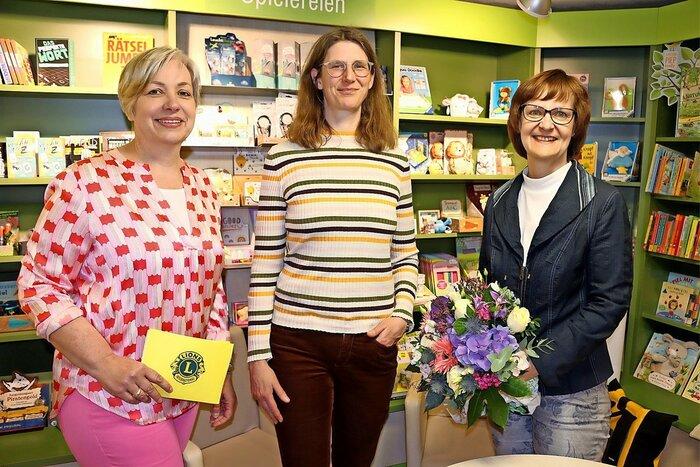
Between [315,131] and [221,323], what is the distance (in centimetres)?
64

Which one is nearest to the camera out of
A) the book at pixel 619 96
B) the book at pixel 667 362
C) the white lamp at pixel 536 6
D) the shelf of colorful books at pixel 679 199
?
the white lamp at pixel 536 6

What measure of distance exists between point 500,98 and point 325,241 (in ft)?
8.81

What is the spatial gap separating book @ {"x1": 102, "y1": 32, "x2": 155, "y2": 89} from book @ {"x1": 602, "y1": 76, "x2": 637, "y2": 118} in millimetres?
2999

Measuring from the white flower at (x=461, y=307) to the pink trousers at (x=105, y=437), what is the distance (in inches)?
31.8

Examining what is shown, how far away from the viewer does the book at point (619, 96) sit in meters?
4.01

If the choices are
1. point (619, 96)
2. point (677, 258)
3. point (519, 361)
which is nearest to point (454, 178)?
point (619, 96)

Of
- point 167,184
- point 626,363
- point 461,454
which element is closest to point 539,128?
point 167,184

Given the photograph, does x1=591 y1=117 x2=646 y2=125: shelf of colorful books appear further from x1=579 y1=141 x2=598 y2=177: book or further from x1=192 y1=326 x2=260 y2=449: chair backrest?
x1=192 y1=326 x2=260 y2=449: chair backrest

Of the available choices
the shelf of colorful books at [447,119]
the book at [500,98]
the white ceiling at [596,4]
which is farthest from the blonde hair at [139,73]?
the white ceiling at [596,4]

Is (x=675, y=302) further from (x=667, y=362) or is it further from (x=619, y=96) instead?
(x=619, y=96)

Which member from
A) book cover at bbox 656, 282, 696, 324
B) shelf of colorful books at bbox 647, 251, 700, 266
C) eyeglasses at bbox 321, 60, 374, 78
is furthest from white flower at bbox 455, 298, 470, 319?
book cover at bbox 656, 282, 696, 324

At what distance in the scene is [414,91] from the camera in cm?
374

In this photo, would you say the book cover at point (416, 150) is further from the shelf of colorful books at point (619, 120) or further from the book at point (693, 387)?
the book at point (693, 387)

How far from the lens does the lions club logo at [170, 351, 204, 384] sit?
1462 millimetres
